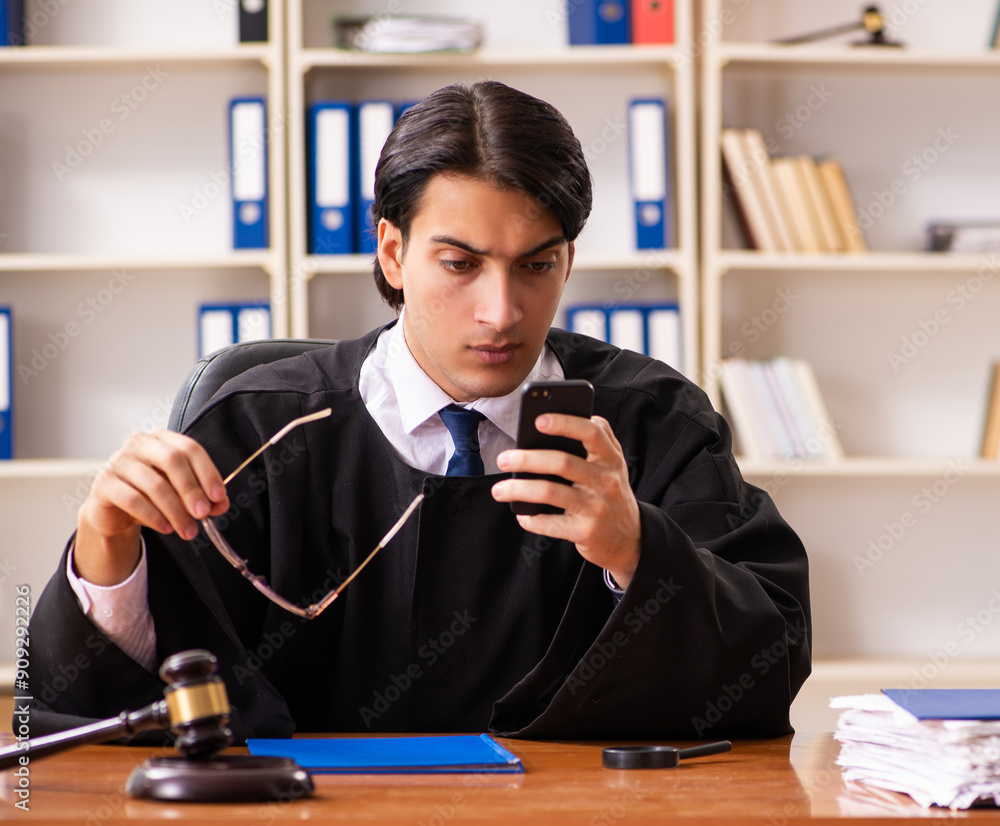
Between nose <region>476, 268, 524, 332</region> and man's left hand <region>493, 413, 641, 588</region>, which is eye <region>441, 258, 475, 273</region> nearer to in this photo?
nose <region>476, 268, 524, 332</region>

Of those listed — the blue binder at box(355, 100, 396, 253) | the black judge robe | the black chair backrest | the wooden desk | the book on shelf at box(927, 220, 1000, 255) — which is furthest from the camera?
the book on shelf at box(927, 220, 1000, 255)

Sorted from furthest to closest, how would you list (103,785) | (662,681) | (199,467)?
(662,681) < (199,467) < (103,785)

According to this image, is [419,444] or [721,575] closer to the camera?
[721,575]

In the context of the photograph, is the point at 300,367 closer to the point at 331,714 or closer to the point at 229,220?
the point at 331,714

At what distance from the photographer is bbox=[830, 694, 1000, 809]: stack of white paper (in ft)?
2.57

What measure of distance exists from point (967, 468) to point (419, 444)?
1.89 m

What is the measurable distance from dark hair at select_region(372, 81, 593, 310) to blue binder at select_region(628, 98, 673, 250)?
1.34 meters

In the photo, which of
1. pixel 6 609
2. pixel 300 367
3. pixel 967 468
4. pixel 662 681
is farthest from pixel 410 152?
pixel 6 609

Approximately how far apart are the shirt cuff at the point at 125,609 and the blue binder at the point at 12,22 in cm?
225

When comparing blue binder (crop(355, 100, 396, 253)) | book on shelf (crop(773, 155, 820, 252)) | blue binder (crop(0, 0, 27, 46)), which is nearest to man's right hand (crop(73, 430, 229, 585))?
blue binder (crop(355, 100, 396, 253))

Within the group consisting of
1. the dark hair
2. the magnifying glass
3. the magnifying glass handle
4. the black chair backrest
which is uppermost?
the dark hair

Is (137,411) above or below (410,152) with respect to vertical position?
below

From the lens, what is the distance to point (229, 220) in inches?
117

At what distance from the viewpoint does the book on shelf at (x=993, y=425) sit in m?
2.88
